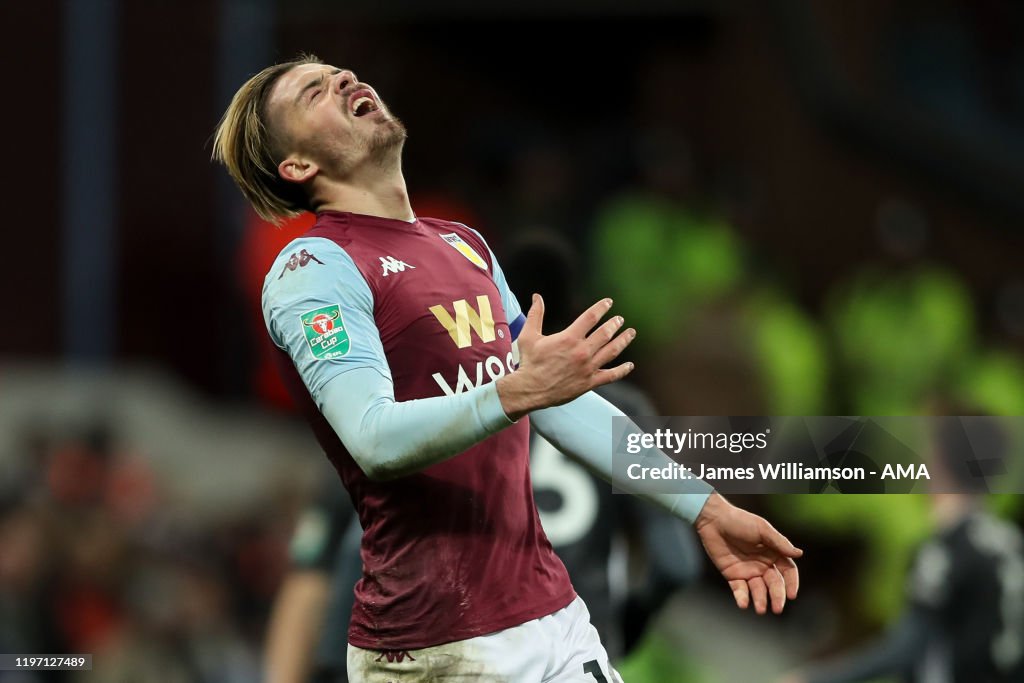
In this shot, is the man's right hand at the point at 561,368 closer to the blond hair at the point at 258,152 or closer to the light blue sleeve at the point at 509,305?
the light blue sleeve at the point at 509,305

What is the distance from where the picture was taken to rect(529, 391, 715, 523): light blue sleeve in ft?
9.05

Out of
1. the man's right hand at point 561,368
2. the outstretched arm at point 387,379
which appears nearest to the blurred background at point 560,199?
the outstretched arm at point 387,379

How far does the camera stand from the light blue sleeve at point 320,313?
2.38m

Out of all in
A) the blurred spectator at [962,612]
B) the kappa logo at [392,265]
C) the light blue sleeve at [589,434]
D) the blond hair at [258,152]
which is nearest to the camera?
the kappa logo at [392,265]

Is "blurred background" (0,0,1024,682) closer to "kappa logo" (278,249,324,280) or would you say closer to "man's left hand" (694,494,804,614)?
"man's left hand" (694,494,804,614)

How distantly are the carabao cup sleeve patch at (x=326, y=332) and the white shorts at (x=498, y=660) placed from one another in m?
0.58

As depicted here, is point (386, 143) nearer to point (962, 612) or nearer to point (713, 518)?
point (713, 518)

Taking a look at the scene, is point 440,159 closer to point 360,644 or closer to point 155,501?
point 155,501

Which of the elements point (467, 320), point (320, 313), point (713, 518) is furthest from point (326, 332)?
point (713, 518)

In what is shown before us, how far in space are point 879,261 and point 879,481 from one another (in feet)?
26.9

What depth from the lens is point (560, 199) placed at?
32.7ft

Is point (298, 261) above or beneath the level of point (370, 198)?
beneath

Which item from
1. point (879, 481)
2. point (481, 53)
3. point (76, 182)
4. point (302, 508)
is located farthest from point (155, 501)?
point (879, 481)

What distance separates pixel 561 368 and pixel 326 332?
0.43 m
